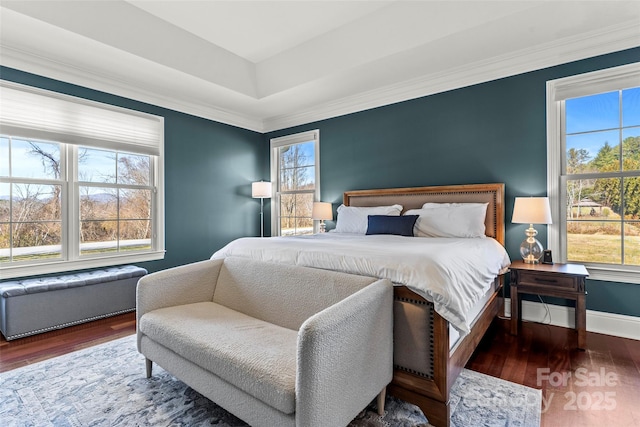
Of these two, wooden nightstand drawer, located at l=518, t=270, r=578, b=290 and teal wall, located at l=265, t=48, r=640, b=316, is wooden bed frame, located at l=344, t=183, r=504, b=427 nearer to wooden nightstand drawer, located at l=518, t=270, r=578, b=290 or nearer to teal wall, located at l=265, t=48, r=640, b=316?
wooden nightstand drawer, located at l=518, t=270, r=578, b=290

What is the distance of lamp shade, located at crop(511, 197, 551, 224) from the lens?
8.93 ft

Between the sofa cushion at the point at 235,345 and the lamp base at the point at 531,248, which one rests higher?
the lamp base at the point at 531,248

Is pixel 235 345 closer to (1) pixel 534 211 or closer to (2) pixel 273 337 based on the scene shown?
(2) pixel 273 337

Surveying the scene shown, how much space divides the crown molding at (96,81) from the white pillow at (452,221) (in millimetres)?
3352

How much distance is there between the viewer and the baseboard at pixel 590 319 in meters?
2.62

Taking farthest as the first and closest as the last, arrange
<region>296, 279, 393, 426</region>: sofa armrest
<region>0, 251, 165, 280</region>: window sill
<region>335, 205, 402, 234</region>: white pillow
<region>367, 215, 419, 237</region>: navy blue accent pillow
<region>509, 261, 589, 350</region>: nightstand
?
1. <region>335, 205, 402, 234</region>: white pillow
2. <region>367, 215, 419, 237</region>: navy blue accent pillow
3. <region>0, 251, 165, 280</region>: window sill
4. <region>509, 261, 589, 350</region>: nightstand
5. <region>296, 279, 393, 426</region>: sofa armrest

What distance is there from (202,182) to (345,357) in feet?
12.7

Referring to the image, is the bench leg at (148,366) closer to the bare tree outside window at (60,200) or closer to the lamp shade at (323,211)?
the bare tree outside window at (60,200)

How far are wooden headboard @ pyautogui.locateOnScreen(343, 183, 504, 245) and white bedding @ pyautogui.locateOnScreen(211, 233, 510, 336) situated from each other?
90cm

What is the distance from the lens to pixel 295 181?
5.09 metres

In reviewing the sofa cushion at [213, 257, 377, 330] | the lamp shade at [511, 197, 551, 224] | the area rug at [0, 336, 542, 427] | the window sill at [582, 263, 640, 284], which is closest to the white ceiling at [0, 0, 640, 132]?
the lamp shade at [511, 197, 551, 224]

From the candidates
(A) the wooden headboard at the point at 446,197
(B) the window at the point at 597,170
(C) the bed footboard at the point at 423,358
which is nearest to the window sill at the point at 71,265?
(A) the wooden headboard at the point at 446,197

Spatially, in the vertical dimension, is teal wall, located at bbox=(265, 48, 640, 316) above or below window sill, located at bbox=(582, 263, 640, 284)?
above

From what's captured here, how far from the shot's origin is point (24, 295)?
268 cm
